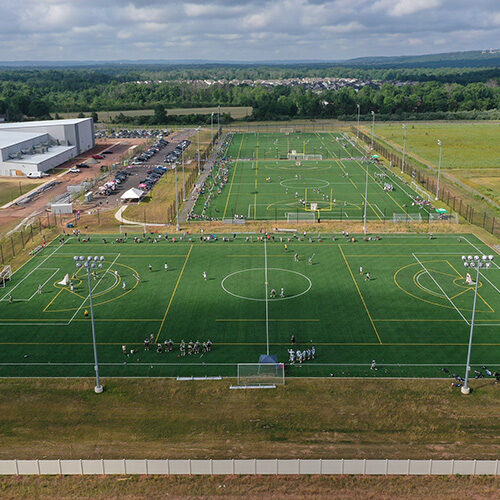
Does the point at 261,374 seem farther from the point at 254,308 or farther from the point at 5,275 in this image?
the point at 5,275

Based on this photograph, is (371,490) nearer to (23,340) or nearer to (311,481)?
(311,481)

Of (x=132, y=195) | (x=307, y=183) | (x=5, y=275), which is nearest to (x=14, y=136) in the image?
(x=132, y=195)

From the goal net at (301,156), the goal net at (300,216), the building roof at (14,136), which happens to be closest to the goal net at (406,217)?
A: the goal net at (300,216)

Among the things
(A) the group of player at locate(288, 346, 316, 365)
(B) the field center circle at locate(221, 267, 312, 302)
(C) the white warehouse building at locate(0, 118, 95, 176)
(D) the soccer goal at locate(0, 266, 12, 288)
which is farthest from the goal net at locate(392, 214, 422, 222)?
(C) the white warehouse building at locate(0, 118, 95, 176)

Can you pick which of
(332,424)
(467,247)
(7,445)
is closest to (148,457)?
(7,445)

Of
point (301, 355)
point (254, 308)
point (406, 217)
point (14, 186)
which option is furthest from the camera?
point (14, 186)

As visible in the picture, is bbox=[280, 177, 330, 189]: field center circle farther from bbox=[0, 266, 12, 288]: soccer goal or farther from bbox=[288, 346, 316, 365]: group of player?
bbox=[288, 346, 316, 365]: group of player
